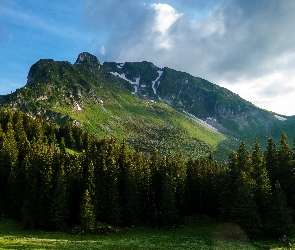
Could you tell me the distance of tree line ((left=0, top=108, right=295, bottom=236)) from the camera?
56.4m

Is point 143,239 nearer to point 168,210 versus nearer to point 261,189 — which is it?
point 168,210

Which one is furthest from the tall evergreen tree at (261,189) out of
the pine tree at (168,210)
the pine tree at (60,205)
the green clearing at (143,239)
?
the pine tree at (60,205)

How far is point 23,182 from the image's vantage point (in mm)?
70812

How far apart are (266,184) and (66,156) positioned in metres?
50.8

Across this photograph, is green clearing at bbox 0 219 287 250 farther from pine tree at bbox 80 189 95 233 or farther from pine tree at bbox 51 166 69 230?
pine tree at bbox 51 166 69 230

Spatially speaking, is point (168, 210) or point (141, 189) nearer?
point (168, 210)

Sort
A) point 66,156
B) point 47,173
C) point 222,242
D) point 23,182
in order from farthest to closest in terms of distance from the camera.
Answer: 1. point 66,156
2. point 23,182
3. point 47,173
4. point 222,242

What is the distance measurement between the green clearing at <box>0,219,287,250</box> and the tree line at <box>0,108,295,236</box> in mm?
3375

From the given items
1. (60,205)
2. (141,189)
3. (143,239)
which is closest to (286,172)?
(141,189)

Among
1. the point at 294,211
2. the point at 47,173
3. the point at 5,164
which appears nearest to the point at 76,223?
the point at 47,173

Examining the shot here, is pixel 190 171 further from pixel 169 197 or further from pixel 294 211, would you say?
pixel 294 211

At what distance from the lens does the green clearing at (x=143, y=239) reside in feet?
131

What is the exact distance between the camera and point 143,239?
49250mm

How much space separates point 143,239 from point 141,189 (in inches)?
983
